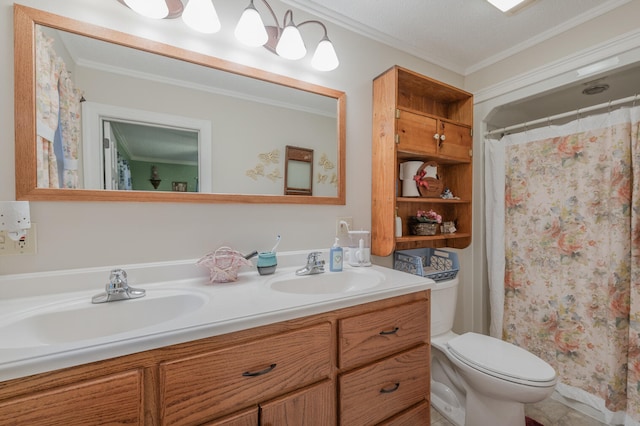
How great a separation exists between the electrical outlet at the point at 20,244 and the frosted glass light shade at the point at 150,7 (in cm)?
89

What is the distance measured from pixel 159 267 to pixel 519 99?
96.4 inches

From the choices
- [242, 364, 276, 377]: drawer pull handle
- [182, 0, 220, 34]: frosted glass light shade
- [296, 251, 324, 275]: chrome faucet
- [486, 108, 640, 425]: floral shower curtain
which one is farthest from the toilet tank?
[182, 0, 220, 34]: frosted glass light shade

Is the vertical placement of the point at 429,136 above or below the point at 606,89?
below

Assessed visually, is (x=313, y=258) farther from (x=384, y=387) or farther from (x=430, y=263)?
(x=430, y=263)

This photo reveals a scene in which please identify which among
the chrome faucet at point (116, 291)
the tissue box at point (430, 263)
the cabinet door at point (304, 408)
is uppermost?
the chrome faucet at point (116, 291)

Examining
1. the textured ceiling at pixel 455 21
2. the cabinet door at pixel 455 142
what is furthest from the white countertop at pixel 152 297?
the textured ceiling at pixel 455 21

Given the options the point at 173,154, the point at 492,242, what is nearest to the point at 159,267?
the point at 173,154

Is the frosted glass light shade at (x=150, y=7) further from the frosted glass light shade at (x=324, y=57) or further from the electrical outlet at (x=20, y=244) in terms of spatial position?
the electrical outlet at (x=20, y=244)

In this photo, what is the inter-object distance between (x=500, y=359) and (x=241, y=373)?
1.26 m

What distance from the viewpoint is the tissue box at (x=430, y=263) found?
1.59m

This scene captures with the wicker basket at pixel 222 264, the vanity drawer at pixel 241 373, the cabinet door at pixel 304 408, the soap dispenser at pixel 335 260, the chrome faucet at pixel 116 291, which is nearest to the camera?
Answer: the vanity drawer at pixel 241 373

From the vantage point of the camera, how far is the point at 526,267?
1.83 meters

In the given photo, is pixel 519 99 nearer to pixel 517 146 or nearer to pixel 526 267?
pixel 517 146

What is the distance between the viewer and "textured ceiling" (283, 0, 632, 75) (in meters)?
1.46
